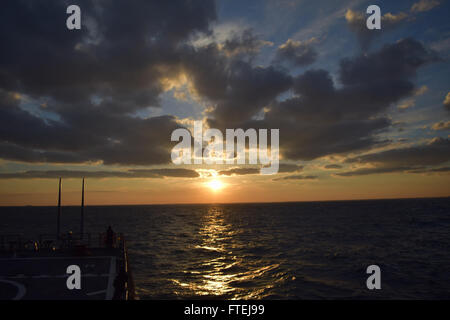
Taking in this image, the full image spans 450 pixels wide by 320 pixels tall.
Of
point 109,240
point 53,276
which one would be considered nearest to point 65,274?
point 53,276

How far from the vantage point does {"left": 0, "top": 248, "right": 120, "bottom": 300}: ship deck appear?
14.4 m

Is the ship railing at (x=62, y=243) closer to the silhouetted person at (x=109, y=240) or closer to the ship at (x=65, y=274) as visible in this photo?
the silhouetted person at (x=109, y=240)

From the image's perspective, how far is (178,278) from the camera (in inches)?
1097

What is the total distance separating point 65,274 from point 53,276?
697mm

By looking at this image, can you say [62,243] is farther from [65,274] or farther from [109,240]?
[65,274]

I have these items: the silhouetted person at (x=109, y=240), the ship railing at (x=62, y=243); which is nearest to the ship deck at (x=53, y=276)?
the ship railing at (x=62, y=243)

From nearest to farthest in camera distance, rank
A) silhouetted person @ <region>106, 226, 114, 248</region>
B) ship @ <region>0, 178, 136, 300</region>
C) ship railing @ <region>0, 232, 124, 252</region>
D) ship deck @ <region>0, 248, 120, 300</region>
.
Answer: ship @ <region>0, 178, 136, 300</region> → ship deck @ <region>0, 248, 120, 300</region> → ship railing @ <region>0, 232, 124, 252</region> → silhouetted person @ <region>106, 226, 114, 248</region>

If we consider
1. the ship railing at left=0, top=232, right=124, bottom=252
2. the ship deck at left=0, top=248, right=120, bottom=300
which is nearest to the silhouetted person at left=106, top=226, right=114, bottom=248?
the ship railing at left=0, top=232, right=124, bottom=252

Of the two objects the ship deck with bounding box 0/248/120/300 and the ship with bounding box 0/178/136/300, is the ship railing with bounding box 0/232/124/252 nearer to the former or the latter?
the ship with bounding box 0/178/136/300
